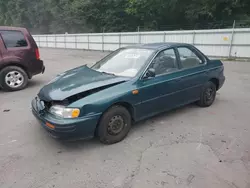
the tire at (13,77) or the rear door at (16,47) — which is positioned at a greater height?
the rear door at (16,47)

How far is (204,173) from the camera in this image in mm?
2549

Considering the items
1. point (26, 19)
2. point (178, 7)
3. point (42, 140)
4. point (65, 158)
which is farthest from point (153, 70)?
point (26, 19)

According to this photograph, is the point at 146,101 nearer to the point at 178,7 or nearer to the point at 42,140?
the point at 42,140

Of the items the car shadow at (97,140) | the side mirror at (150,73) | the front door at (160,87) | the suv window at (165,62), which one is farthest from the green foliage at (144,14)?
the side mirror at (150,73)

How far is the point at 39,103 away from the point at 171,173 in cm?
229

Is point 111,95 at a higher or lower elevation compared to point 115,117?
higher

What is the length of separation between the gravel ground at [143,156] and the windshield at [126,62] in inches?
42.5

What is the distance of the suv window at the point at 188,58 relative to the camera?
13.5 ft

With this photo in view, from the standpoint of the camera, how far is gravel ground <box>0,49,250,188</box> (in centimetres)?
245

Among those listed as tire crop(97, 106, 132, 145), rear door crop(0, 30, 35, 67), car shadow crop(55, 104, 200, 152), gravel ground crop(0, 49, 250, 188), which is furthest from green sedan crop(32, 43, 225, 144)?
rear door crop(0, 30, 35, 67)

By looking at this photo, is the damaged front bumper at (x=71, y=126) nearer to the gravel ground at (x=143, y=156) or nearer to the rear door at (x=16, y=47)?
the gravel ground at (x=143, y=156)

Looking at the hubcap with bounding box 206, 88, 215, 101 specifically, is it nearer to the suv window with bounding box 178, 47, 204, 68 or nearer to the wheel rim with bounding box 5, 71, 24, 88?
the suv window with bounding box 178, 47, 204, 68

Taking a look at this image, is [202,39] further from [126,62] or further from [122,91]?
[122,91]

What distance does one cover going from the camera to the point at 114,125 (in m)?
3.19
